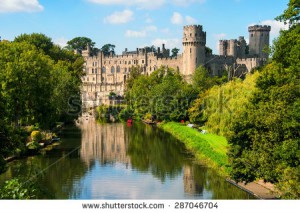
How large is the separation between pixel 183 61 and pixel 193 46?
10.8 feet

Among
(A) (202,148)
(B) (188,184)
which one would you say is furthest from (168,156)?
(B) (188,184)

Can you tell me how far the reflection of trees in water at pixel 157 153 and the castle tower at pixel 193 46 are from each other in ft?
97.6

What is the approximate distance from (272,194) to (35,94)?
19329 millimetres

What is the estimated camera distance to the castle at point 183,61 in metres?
72.9

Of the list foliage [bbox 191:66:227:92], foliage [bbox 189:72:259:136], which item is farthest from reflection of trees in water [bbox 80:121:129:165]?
foliage [bbox 191:66:227:92]

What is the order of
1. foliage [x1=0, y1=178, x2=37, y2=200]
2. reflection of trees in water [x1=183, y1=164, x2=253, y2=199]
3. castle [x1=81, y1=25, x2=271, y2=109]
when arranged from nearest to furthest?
foliage [x1=0, y1=178, x2=37, y2=200] < reflection of trees in water [x1=183, y1=164, x2=253, y2=199] < castle [x1=81, y1=25, x2=271, y2=109]

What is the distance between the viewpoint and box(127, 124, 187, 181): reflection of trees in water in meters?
26.0

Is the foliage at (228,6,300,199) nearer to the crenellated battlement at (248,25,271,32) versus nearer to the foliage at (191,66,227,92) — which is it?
the foliage at (191,66,227,92)

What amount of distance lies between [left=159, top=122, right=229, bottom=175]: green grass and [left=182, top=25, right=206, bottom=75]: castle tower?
3007cm

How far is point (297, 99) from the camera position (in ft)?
60.6

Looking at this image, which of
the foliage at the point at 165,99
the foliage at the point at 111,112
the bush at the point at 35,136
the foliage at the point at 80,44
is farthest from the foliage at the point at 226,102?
the foliage at the point at 80,44

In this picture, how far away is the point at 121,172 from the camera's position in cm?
2517

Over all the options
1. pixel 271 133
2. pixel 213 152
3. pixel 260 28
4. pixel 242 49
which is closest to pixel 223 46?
pixel 242 49
